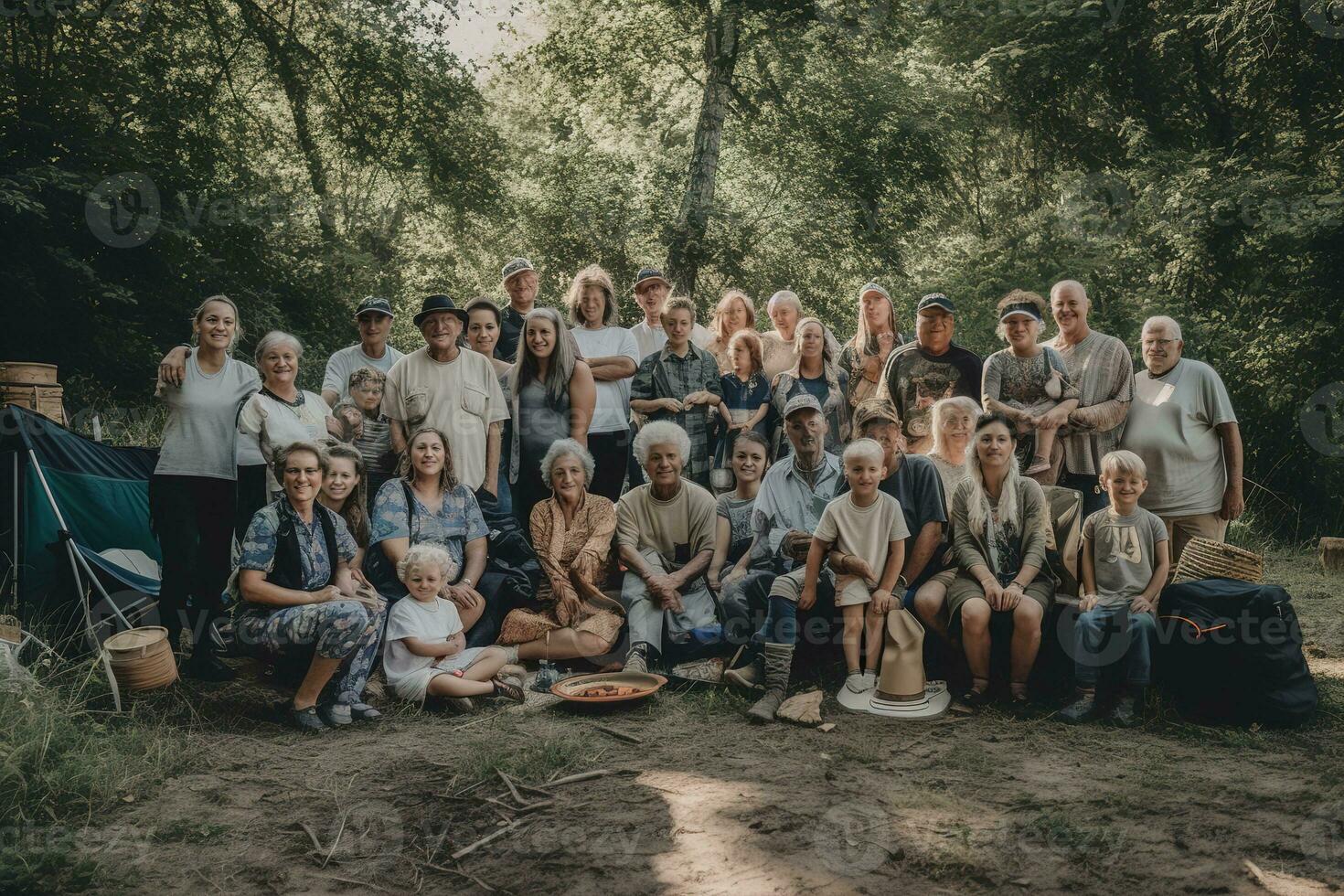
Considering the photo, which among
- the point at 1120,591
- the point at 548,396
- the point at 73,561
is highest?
the point at 548,396

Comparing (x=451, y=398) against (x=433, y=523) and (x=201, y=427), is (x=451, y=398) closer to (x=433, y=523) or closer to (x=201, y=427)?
(x=433, y=523)

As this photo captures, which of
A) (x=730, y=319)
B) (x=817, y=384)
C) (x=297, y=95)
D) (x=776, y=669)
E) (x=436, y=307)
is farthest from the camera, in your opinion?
(x=297, y=95)

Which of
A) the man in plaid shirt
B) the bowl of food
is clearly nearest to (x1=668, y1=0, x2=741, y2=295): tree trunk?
the man in plaid shirt

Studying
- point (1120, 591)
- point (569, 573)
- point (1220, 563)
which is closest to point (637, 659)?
point (569, 573)

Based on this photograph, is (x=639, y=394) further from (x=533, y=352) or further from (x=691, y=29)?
(x=691, y=29)

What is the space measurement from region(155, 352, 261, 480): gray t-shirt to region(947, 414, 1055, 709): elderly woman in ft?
12.1

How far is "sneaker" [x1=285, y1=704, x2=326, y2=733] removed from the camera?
455cm

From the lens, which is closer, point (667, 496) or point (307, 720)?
point (307, 720)

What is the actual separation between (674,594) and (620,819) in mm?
1941

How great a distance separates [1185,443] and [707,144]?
11.3m

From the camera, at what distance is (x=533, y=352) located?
593 cm

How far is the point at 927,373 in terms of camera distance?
582cm

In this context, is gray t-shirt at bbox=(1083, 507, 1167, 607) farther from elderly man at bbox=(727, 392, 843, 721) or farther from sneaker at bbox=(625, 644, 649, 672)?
sneaker at bbox=(625, 644, 649, 672)

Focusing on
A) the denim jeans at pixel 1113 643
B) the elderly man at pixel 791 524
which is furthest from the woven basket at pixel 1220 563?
the elderly man at pixel 791 524
